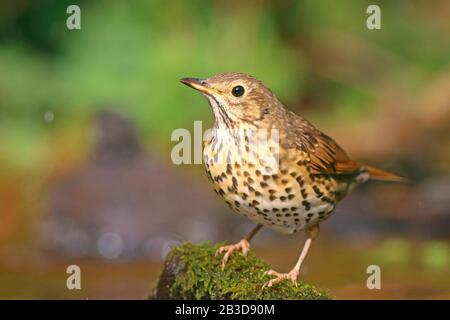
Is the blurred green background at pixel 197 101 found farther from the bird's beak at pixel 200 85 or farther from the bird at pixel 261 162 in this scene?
the bird's beak at pixel 200 85

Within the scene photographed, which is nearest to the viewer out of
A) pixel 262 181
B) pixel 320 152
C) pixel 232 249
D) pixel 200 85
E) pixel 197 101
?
pixel 262 181

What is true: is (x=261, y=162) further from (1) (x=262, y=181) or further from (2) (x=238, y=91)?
(2) (x=238, y=91)

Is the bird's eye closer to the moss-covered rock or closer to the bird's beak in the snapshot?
the bird's beak

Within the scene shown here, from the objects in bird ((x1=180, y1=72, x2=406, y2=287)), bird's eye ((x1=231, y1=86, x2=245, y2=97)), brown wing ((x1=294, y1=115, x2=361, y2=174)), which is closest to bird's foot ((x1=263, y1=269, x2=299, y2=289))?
bird ((x1=180, y1=72, x2=406, y2=287))

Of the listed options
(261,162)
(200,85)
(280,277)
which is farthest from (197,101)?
(280,277)

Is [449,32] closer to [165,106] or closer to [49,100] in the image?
[165,106]
